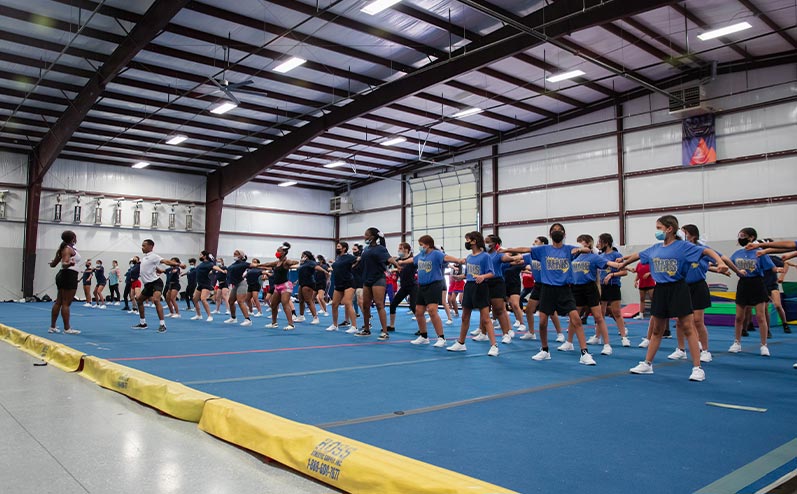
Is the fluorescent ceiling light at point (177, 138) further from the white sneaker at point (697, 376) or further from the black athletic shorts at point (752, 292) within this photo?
the white sneaker at point (697, 376)

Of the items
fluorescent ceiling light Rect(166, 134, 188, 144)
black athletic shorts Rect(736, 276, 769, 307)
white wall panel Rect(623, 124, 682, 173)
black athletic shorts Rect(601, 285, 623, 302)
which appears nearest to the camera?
black athletic shorts Rect(736, 276, 769, 307)

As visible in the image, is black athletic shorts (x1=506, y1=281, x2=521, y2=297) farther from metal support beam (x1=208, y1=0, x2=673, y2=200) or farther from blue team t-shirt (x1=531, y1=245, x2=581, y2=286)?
metal support beam (x1=208, y1=0, x2=673, y2=200)

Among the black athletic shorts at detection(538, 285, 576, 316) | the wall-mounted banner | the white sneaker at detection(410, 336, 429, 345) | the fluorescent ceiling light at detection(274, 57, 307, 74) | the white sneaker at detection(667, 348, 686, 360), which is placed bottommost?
the white sneaker at detection(410, 336, 429, 345)

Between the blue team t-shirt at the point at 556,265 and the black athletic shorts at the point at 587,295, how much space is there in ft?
4.45

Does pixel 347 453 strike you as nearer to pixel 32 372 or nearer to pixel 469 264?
pixel 32 372

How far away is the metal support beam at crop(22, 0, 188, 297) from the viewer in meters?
13.8

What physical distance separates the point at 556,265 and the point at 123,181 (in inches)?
1016

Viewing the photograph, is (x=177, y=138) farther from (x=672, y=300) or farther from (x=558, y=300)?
(x=672, y=300)

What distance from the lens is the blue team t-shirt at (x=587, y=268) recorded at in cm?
830

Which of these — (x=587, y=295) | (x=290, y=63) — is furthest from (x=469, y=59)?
(x=587, y=295)

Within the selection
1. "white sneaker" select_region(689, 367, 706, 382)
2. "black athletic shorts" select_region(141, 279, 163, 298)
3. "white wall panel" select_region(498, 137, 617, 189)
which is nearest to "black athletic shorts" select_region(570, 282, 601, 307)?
"white sneaker" select_region(689, 367, 706, 382)

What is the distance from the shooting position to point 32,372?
5.79 m

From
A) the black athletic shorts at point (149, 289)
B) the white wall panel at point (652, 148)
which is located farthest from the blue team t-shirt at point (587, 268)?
the white wall panel at point (652, 148)

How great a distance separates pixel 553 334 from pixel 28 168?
24937mm
